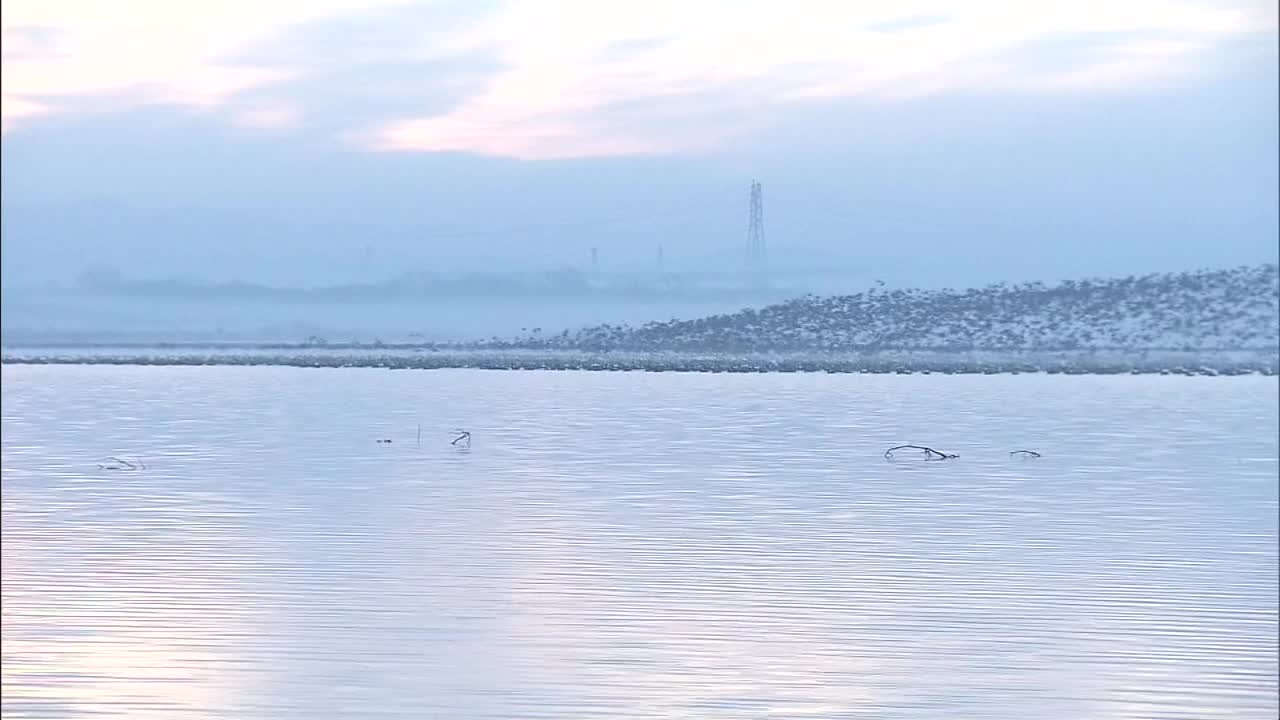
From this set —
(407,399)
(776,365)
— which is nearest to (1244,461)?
(407,399)

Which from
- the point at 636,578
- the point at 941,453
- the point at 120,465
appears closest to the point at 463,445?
the point at 120,465

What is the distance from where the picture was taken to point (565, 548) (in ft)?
48.3

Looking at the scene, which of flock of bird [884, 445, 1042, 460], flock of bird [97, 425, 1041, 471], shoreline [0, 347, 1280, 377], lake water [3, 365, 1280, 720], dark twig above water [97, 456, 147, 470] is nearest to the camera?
lake water [3, 365, 1280, 720]

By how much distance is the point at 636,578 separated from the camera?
13.0 meters

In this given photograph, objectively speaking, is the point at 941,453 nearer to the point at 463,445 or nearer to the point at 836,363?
the point at 463,445

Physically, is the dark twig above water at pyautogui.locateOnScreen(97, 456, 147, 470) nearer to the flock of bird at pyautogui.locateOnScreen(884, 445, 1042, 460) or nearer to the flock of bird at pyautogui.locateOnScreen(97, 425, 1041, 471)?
the flock of bird at pyautogui.locateOnScreen(97, 425, 1041, 471)

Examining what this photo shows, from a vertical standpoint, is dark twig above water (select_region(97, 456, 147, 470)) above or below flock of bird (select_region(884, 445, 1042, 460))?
above

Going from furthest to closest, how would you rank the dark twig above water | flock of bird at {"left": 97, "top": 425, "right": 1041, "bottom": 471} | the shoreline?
1. the shoreline
2. flock of bird at {"left": 97, "top": 425, "right": 1041, "bottom": 471}
3. the dark twig above water

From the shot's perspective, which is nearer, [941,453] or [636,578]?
[636,578]

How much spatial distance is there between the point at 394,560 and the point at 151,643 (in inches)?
153

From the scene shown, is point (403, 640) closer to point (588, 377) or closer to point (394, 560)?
point (394, 560)

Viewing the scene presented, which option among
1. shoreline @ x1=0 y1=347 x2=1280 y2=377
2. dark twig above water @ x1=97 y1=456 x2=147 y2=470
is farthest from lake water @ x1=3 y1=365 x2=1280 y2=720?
shoreline @ x1=0 y1=347 x2=1280 y2=377

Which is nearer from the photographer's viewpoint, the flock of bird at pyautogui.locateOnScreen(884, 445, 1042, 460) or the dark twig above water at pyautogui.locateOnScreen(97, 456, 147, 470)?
the dark twig above water at pyautogui.locateOnScreen(97, 456, 147, 470)

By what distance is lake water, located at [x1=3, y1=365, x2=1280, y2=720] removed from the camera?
364 inches
